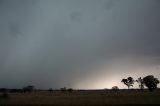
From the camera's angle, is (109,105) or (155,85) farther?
(155,85)

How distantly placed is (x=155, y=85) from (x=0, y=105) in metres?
130

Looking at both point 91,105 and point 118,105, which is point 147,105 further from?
point 91,105

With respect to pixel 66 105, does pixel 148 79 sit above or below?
above

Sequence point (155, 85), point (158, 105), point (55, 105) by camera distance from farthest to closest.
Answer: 1. point (155, 85)
2. point (55, 105)
3. point (158, 105)

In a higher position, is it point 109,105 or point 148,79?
point 148,79

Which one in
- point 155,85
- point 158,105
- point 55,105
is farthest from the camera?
point 155,85

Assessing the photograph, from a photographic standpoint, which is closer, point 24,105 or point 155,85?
point 24,105

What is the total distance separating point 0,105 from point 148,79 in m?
132

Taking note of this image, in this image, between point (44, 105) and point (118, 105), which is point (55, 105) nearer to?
point (44, 105)

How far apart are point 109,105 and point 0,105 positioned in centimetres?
2179

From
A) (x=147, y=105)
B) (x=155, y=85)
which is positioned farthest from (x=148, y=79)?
(x=147, y=105)

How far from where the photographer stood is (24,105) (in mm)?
54531

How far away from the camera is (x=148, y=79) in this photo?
171625 millimetres

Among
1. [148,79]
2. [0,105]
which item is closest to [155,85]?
[148,79]
